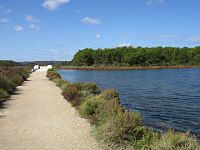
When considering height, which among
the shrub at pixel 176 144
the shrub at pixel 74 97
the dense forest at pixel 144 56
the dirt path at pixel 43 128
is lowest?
the dirt path at pixel 43 128

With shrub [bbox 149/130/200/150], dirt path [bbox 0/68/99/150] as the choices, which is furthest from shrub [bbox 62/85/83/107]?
shrub [bbox 149/130/200/150]

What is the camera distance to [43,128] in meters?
14.7

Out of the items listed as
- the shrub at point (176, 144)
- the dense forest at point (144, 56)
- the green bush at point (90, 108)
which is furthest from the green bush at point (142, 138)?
the dense forest at point (144, 56)

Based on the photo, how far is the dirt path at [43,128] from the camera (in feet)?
39.0

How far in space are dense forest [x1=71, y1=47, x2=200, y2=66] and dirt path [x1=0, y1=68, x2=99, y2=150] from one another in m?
122

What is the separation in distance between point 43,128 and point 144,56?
128694 millimetres

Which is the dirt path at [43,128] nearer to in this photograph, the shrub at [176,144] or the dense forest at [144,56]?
the shrub at [176,144]

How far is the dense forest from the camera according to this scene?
142 m

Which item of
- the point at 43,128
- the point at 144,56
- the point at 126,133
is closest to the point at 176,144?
the point at 126,133

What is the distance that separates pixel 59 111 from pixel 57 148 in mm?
Answer: 7982

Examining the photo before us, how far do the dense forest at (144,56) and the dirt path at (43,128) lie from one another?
12151 centimetres

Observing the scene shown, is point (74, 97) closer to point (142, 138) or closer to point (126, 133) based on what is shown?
point (126, 133)

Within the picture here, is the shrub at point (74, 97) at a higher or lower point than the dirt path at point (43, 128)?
higher

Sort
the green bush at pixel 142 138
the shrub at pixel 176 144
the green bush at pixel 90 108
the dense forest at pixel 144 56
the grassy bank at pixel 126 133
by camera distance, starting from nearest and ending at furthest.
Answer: the shrub at pixel 176 144
the grassy bank at pixel 126 133
the green bush at pixel 142 138
the green bush at pixel 90 108
the dense forest at pixel 144 56
